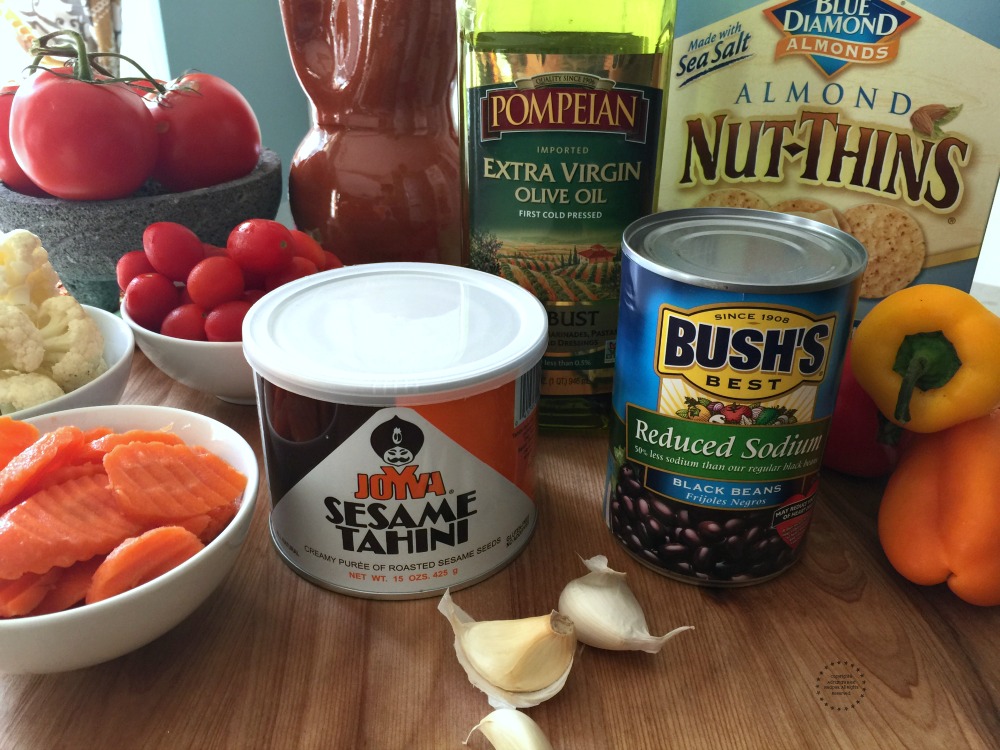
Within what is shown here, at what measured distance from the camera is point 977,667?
0.54 m

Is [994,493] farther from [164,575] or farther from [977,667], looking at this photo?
[164,575]

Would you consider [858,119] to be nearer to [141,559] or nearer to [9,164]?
[141,559]

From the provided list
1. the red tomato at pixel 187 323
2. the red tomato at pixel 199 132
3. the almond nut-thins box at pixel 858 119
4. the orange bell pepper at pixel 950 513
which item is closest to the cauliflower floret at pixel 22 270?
the red tomato at pixel 187 323

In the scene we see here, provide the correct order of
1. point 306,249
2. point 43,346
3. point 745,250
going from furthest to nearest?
point 306,249, point 43,346, point 745,250

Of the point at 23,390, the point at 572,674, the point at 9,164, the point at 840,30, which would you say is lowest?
the point at 572,674

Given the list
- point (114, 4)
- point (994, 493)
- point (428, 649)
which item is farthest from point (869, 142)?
point (114, 4)

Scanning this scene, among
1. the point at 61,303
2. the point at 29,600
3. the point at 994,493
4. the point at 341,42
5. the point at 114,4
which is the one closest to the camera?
the point at 29,600

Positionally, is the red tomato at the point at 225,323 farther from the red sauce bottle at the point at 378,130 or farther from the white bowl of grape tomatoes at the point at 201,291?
the red sauce bottle at the point at 378,130

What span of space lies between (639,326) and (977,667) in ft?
1.02

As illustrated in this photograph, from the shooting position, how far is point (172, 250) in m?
0.76

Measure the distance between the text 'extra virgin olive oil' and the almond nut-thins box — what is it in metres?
0.09

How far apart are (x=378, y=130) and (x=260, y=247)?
0.74 ft

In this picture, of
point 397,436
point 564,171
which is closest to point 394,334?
point 397,436

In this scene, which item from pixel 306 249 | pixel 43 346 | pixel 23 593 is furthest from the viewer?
pixel 306 249
